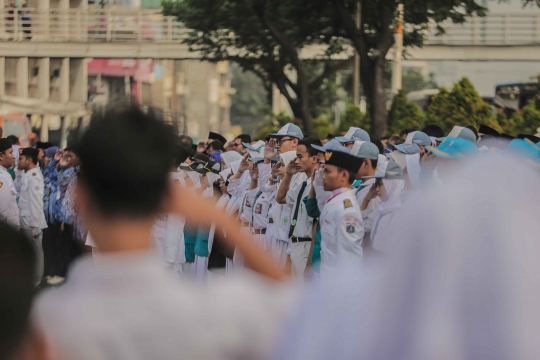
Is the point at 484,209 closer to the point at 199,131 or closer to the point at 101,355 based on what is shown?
the point at 101,355

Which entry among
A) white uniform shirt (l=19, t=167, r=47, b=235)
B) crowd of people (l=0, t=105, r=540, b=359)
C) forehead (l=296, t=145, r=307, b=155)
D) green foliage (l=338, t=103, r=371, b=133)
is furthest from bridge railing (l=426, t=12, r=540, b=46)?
crowd of people (l=0, t=105, r=540, b=359)

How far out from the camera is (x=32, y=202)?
1455cm

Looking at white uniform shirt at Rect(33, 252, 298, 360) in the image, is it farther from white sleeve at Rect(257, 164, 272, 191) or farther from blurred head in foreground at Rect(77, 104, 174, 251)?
white sleeve at Rect(257, 164, 272, 191)

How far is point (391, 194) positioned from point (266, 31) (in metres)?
18.7

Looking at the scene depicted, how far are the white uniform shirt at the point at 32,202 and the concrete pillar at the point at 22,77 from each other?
28048 mm

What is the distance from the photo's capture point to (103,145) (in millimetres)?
2254

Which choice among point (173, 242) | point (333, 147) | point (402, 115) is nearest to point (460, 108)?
point (402, 115)

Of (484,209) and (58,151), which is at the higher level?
(484,209)

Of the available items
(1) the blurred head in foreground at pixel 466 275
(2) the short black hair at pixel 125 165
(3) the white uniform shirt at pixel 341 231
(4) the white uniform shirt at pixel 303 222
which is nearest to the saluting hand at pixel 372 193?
(4) the white uniform shirt at pixel 303 222

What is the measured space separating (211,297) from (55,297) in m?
0.33

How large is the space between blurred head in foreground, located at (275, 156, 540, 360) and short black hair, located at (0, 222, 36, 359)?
70cm

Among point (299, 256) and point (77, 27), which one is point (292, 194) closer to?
point (299, 256)

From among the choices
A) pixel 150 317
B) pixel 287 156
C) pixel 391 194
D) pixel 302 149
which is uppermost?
pixel 150 317

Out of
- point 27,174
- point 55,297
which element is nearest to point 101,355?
point 55,297
